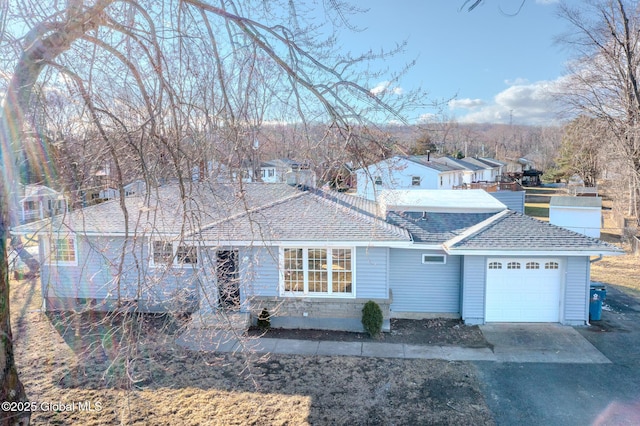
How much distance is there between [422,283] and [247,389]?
6084mm

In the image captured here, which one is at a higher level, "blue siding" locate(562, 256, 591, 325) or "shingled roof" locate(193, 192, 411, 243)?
"shingled roof" locate(193, 192, 411, 243)

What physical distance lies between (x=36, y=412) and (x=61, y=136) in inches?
196

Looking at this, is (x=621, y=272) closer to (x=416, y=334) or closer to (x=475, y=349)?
(x=475, y=349)

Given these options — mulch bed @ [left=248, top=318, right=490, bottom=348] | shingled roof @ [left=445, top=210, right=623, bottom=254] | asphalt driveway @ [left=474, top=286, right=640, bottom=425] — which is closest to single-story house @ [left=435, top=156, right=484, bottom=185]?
shingled roof @ [left=445, top=210, right=623, bottom=254]

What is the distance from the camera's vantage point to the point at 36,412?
737 cm

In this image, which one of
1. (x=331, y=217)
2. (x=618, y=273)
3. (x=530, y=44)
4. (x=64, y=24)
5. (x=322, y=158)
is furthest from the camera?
(x=618, y=273)

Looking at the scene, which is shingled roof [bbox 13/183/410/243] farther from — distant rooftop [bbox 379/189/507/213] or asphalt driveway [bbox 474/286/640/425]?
asphalt driveway [bbox 474/286/640/425]

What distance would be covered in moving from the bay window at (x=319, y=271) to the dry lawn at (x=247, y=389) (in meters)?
2.23

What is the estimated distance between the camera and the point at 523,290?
11547mm

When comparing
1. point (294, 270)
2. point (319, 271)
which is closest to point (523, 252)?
point (319, 271)

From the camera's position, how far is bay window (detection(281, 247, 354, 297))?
446 inches

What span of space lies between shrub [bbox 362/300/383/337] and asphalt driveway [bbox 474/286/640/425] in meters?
2.53

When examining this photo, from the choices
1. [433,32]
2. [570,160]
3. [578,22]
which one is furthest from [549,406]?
[570,160]

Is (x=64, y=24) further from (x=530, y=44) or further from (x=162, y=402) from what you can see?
(x=530, y=44)
